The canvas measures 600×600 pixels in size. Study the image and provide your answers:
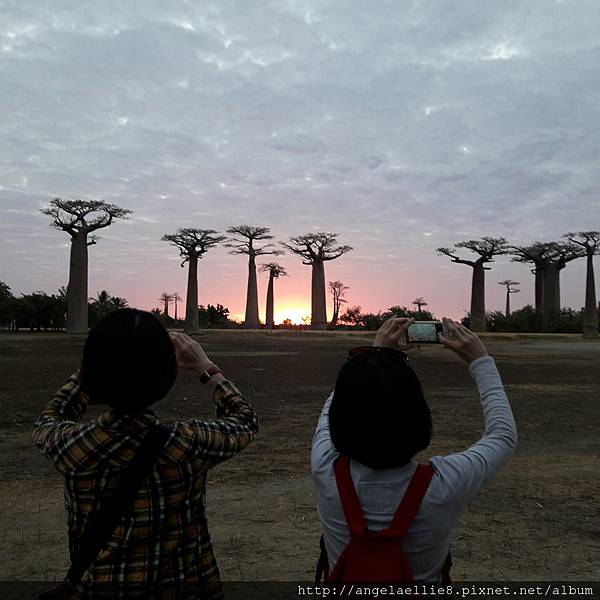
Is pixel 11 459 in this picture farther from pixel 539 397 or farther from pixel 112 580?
pixel 539 397

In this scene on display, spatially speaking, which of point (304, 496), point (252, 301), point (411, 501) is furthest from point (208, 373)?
point (252, 301)

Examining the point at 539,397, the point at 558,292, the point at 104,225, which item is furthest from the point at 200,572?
the point at 558,292

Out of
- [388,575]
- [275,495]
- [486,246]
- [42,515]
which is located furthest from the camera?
[486,246]

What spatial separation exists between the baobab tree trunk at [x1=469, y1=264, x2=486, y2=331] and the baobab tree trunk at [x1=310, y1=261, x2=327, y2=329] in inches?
435

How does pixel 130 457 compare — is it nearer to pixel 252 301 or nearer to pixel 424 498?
Result: pixel 424 498

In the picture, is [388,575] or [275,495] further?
[275,495]

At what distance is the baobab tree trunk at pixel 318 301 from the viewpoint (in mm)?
43406

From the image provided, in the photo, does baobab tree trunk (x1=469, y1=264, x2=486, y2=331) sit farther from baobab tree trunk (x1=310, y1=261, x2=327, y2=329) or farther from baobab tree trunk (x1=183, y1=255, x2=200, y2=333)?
baobab tree trunk (x1=183, y1=255, x2=200, y2=333)

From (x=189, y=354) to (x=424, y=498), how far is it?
783mm

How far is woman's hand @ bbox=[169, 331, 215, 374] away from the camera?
1.70 m

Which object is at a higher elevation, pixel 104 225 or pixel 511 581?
pixel 104 225

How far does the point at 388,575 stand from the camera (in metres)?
1.28

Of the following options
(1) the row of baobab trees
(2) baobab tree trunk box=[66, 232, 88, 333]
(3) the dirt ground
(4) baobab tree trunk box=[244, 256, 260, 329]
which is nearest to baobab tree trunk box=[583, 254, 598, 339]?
(1) the row of baobab trees

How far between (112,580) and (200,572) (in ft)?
0.78
